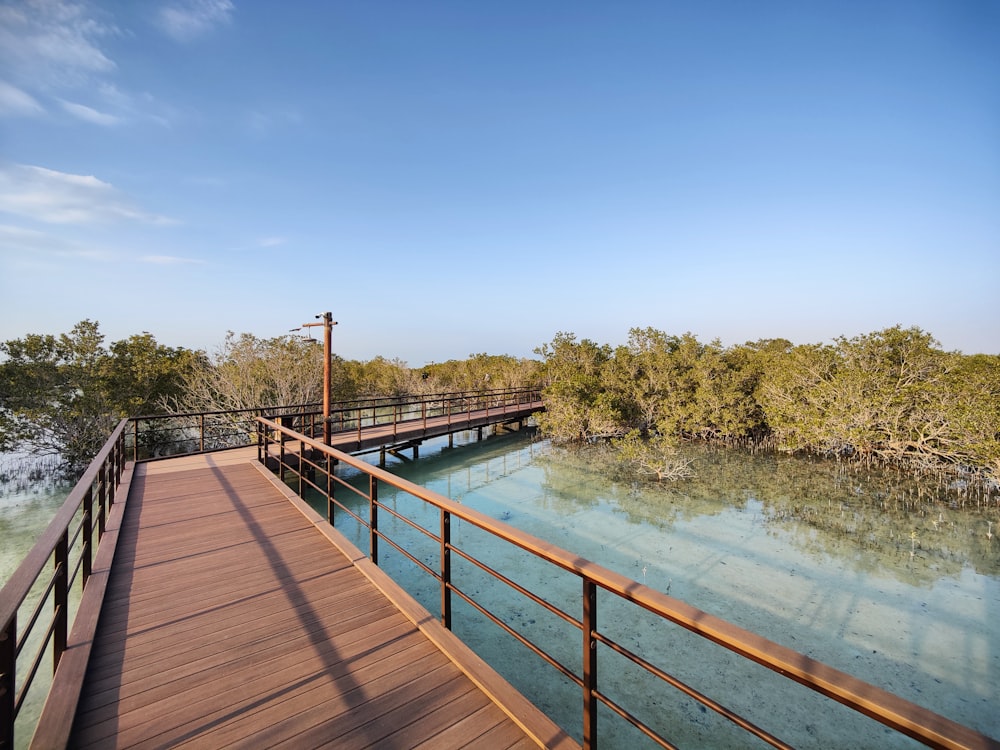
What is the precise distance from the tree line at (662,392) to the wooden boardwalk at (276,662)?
5.21 meters

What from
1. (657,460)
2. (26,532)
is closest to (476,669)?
(26,532)

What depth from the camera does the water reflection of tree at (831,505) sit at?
5.70 meters

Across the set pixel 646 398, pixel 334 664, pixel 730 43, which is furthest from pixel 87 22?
pixel 646 398

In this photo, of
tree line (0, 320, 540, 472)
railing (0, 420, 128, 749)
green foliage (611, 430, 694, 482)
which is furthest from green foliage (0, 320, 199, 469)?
green foliage (611, 430, 694, 482)

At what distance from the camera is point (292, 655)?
7.06 feet

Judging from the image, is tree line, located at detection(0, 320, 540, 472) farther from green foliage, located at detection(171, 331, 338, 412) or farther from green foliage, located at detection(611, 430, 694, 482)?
green foliage, located at detection(611, 430, 694, 482)

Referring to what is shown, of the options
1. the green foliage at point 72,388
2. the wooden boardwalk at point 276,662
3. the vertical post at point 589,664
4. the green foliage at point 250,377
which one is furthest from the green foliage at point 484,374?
the vertical post at point 589,664

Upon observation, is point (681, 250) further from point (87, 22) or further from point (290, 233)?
point (87, 22)

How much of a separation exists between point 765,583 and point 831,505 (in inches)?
147

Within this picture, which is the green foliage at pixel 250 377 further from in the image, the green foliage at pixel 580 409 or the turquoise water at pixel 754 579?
the green foliage at pixel 580 409

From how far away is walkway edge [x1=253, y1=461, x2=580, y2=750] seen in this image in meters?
1.64

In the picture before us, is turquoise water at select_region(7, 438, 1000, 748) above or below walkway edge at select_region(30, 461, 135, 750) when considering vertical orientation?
below

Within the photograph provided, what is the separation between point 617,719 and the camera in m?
3.09

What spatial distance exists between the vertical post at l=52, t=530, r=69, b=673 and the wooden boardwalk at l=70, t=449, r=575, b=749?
158 mm
